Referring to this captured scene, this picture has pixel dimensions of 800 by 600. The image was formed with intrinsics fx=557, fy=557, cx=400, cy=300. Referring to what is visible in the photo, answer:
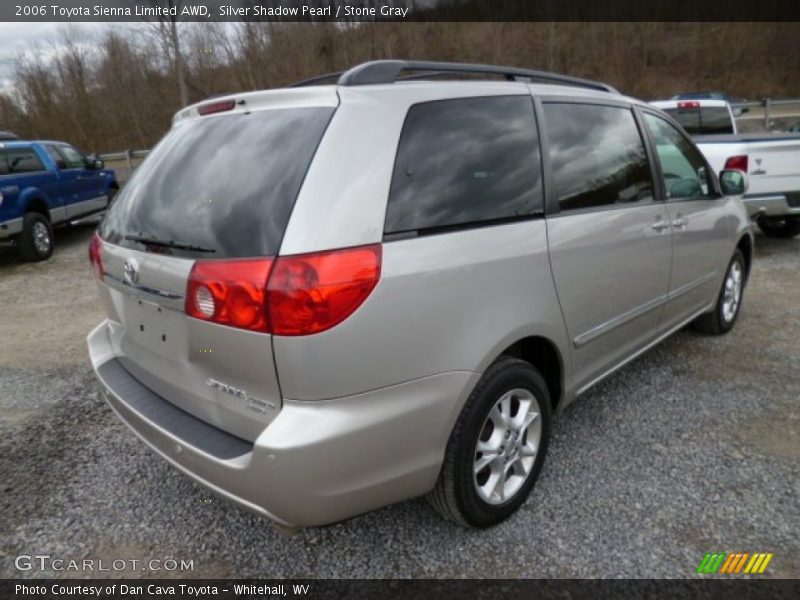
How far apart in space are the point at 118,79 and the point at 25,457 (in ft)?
99.7

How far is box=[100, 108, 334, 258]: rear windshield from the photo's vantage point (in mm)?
1755

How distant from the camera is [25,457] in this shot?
9.85 ft

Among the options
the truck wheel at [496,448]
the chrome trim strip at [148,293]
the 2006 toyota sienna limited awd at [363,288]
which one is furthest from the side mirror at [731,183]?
the chrome trim strip at [148,293]

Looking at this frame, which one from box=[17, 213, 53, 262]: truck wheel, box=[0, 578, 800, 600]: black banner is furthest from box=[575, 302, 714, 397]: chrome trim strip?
box=[17, 213, 53, 262]: truck wheel

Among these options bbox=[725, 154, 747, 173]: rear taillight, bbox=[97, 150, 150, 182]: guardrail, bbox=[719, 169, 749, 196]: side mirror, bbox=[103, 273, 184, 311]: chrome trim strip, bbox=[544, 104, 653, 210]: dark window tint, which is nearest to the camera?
bbox=[103, 273, 184, 311]: chrome trim strip

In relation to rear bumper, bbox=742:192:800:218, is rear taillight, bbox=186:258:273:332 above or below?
above

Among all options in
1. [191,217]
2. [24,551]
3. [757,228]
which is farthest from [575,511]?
[757,228]

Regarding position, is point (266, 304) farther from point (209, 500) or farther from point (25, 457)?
point (25, 457)

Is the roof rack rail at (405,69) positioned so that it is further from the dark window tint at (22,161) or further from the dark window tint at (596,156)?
the dark window tint at (22,161)

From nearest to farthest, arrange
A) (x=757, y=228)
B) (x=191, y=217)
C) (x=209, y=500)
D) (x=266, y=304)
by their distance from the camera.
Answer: (x=266, y=304)
(x=191, y=217)
(x=209, y=500)
(x=757, y=228)

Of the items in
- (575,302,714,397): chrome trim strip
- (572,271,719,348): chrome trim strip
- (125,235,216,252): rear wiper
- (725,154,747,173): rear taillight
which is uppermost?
(125,235,216,252): rear wiper

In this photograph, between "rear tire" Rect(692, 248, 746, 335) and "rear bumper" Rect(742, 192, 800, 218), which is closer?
"rear tire" Rect(692, 248, 746, 335)

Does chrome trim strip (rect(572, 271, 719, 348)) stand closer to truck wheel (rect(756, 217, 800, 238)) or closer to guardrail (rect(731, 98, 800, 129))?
truck wheel (rect(756, 217, 800, 238))

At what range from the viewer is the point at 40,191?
8367 mm
